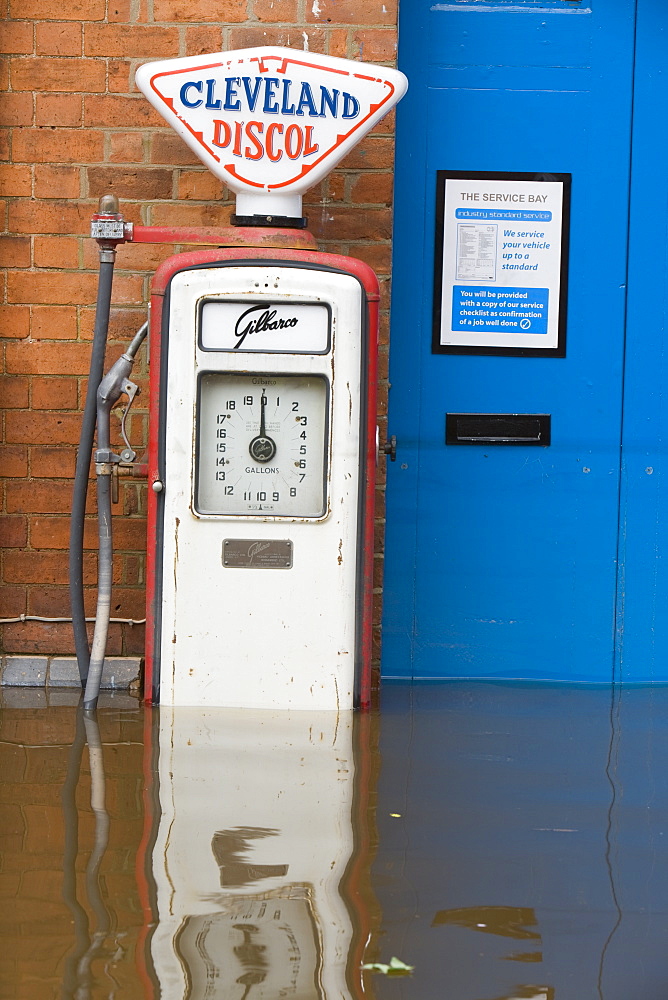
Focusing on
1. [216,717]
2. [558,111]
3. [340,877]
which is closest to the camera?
[340,877]

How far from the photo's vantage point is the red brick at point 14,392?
4.12 metres

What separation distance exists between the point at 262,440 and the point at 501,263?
1272 millimetres

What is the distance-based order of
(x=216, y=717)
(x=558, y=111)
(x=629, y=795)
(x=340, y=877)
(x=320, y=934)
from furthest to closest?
1. (x=558, y=111)
2. (x=216, y=717)
3. (x=629, y=795)
4. (x=340, y=877)
5. (x=320, y=934)

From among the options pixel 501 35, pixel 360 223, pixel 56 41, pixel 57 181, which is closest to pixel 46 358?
pixel 57 181

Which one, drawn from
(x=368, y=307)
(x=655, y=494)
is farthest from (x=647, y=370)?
(x=368, y=307)

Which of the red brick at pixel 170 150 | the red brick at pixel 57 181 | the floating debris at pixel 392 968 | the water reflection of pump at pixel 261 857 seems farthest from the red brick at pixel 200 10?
the floating debris at pixel 392 968

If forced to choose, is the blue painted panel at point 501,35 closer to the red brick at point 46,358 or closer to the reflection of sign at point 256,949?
the red brick at point 46,358

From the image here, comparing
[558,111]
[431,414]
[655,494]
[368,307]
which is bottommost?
[655,494]

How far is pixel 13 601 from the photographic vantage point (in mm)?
4180

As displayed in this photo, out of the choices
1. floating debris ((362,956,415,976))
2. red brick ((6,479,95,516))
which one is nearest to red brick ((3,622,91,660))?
red brick ((6,479,95,516))

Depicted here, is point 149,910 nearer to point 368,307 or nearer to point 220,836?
point 220,836

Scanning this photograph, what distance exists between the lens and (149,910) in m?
2.24

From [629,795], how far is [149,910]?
1.37m

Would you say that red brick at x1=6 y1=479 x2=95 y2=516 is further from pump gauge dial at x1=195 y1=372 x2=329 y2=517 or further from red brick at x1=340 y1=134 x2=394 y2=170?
red brick at x1=340 y1=134 x2=394 y2=170
